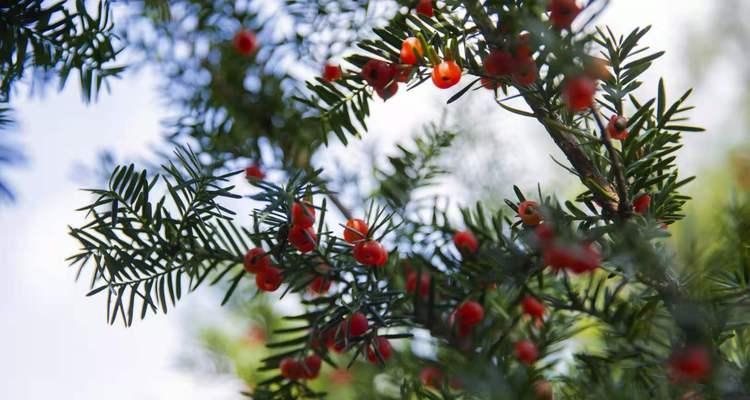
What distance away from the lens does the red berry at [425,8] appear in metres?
0.41

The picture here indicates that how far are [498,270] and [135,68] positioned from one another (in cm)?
53

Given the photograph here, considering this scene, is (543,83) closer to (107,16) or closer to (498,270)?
(498,270)

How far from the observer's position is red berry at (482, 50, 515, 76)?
1.14 feet

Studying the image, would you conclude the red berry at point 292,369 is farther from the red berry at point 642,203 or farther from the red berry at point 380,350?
the red berry at point 642,203

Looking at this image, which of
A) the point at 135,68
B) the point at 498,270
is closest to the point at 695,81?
the point at 135,68

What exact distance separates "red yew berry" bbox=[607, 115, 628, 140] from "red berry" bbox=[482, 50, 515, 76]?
0.08m

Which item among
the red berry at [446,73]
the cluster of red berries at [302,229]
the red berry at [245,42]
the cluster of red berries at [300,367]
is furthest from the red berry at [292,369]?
the red berry at [245,42]

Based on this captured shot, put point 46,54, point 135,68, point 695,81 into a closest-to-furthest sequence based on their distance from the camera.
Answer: point 46,54 → point 135,68 → point 695,81

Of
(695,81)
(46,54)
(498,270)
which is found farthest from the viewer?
(695,81)

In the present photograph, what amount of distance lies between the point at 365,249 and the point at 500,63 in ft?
0.43

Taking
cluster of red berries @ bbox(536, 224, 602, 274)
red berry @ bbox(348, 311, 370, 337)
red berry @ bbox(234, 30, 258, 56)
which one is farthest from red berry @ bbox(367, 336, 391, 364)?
red berry @ bbox(234, 30, 258, 56)

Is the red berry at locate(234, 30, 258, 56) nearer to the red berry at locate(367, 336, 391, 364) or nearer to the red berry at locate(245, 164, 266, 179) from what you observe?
the red berry at locate(245, 164, 266, 179)

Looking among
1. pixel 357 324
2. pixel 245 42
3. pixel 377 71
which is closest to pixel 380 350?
pixel 357 324

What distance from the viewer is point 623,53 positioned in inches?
15.9
